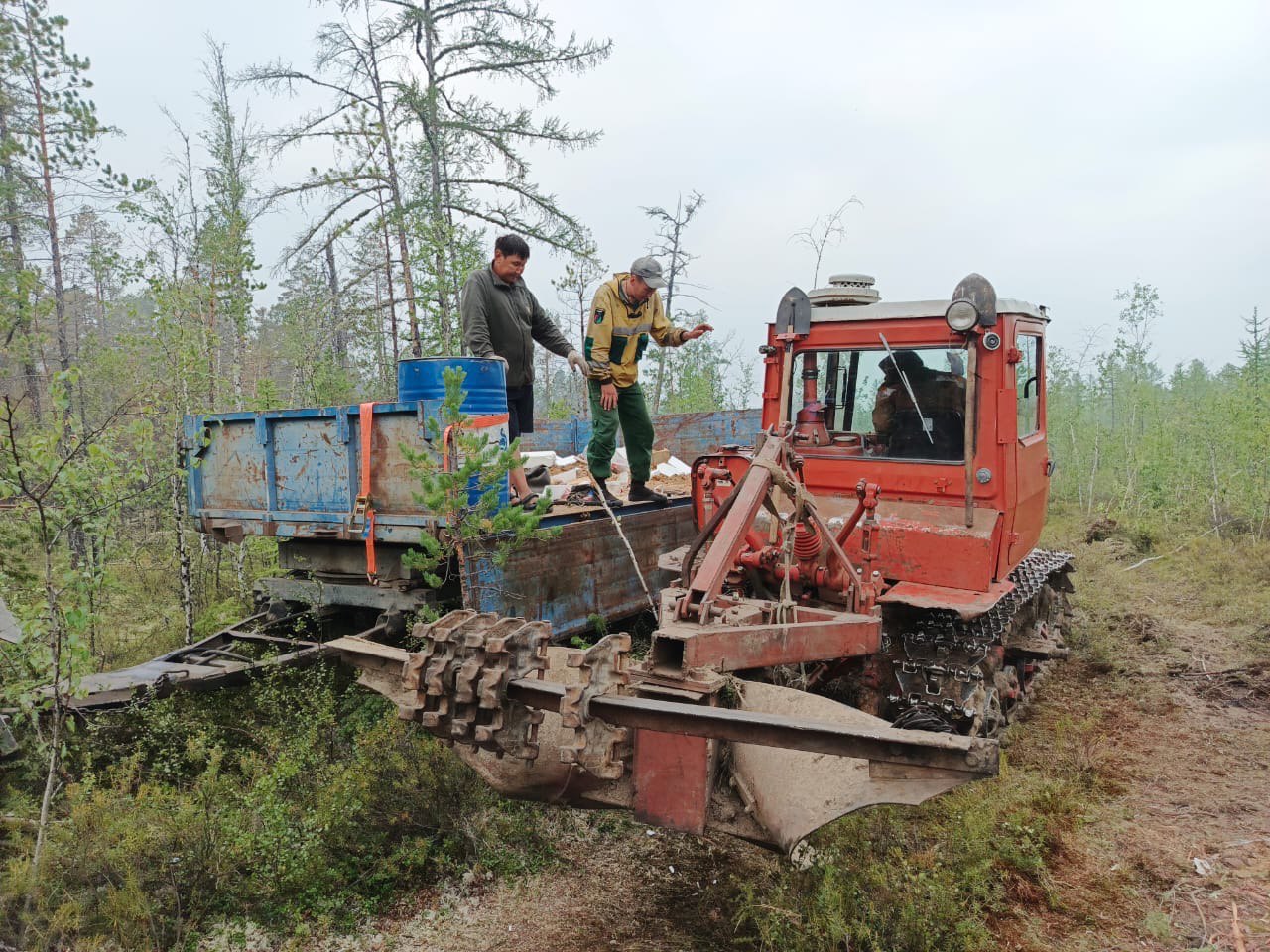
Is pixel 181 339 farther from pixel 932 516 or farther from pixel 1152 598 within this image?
pixel 1152 598

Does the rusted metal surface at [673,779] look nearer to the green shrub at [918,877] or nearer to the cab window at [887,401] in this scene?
the green shrub at [918,877]

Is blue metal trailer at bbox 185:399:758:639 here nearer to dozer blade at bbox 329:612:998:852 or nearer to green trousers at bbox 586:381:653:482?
green trousers at bbox 586:381:653:482

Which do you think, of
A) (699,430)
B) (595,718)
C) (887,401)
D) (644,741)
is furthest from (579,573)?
(699,430)

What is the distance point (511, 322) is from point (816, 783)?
12.6 feet

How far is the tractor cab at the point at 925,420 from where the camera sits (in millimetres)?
4441

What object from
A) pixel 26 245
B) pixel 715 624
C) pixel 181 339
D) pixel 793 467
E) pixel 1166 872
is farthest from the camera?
pixel 26 245

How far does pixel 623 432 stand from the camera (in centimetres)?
606

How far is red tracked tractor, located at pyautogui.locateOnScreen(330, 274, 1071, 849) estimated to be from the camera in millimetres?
2549

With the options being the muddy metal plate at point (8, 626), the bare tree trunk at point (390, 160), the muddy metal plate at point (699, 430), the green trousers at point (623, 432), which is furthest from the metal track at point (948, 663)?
the bare tree trunk at point (390, 160)

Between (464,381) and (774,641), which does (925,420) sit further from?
(464,381)

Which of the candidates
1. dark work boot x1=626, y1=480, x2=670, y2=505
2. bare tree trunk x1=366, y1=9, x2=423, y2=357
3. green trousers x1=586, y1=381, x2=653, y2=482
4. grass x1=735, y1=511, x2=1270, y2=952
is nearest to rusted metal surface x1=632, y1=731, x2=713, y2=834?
grass x1=735, y1=511, x2=1270, y2=952

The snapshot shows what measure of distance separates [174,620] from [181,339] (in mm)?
2577

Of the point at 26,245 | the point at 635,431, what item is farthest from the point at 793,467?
the point at 26,245

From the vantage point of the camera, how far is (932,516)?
15.3ft
